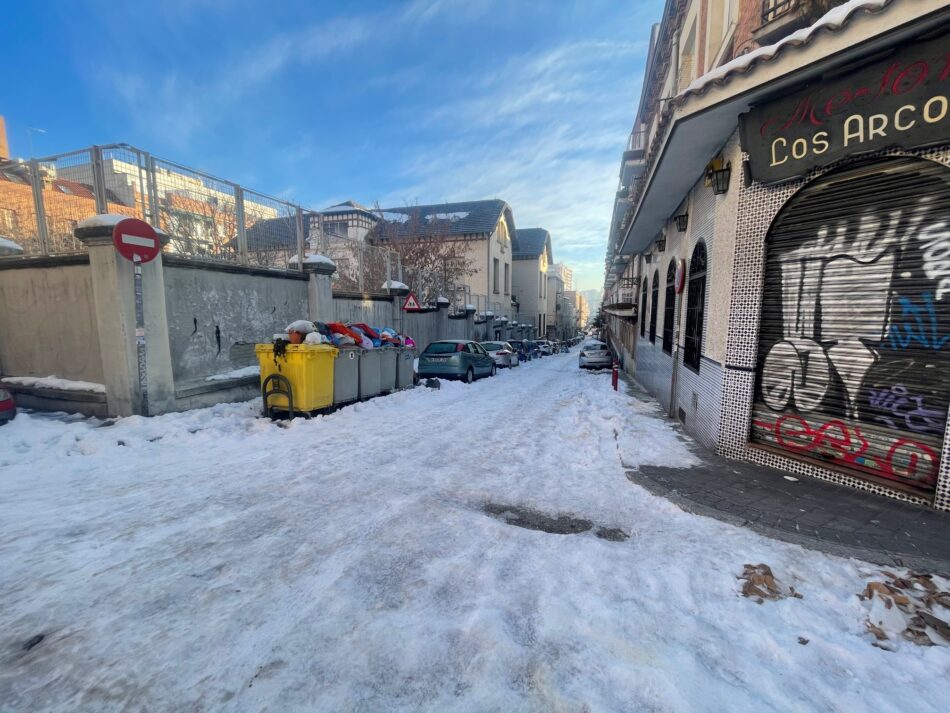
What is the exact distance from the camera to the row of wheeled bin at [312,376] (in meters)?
7.45

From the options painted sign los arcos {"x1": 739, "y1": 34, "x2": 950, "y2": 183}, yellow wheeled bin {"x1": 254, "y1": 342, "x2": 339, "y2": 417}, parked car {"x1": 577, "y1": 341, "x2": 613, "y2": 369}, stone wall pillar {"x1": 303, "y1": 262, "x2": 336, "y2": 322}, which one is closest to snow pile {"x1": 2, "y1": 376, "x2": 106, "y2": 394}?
yellow wheeled bin {"x1": 254, "y1": 342, "x2": 339, "y2": 417}

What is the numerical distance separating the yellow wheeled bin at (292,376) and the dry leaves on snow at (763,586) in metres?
6.81

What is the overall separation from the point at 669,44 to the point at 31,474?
54.8ft

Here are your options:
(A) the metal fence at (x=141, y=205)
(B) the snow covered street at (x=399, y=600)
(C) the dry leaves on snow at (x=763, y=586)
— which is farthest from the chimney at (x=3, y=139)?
(C) the dry leaves on snow at (x=763, y=586)

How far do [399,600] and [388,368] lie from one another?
7.93 metres

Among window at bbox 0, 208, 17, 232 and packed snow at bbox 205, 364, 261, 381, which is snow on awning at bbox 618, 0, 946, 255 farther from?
window at bbox 0, 208, 17, 232

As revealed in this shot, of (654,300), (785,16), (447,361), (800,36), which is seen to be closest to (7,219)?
(447,361)

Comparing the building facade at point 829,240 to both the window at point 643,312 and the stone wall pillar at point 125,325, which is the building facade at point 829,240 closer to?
the stone wall pillar at point 125,325

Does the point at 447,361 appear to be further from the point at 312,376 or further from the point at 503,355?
the point at 503,355

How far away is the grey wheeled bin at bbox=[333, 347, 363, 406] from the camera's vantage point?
8367 millimetres

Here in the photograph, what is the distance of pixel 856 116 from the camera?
13.8 feet

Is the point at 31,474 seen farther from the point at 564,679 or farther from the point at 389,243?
the point at 389,243

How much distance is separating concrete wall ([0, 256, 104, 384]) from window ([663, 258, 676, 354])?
1157 cm

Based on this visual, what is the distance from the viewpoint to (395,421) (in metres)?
7.72
